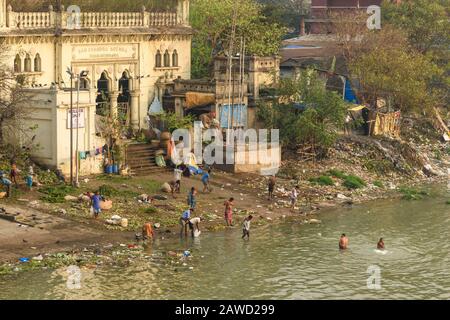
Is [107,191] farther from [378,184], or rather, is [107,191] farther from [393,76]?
[393,76]

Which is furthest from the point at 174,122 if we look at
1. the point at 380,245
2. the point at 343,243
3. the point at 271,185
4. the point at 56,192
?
the point at 380,245

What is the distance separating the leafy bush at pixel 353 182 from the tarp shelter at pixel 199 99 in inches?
254

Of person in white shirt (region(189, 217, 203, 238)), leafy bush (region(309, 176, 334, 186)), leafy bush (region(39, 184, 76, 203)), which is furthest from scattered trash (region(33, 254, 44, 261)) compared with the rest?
leafy bush (region(309, 176, 334, 186))

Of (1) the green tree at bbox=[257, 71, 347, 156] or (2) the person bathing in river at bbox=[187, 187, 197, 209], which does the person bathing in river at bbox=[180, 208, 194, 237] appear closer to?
(2) the person bathing in river at bbox=[187, 187, 197, 209]

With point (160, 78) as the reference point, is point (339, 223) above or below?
below

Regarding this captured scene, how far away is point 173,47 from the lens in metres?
47.5

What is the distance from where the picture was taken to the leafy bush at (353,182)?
141 ft

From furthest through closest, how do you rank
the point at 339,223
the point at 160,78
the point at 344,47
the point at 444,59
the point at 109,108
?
the point at 444,59, the point at 344,47, the point at 160,78, the point at 109,108, the point at 339,223

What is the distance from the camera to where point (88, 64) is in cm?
4288

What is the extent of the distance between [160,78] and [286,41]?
18.0 meters

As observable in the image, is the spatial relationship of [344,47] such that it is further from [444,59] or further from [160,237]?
[160,237]

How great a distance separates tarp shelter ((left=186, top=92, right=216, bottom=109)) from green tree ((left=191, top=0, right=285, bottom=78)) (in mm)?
8240

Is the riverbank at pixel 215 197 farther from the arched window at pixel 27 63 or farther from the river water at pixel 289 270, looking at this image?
the arched window at pixel 27 63
